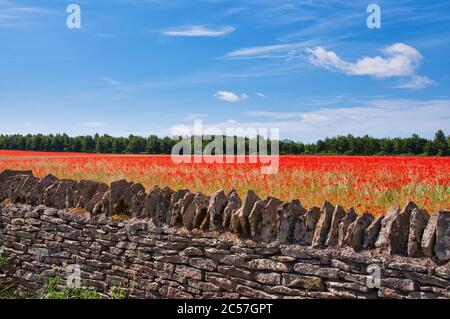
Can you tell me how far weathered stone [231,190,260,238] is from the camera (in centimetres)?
538

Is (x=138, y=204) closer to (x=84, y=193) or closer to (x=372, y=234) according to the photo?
(x=84, y=193)

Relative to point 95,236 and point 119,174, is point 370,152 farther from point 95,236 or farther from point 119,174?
point 95,236

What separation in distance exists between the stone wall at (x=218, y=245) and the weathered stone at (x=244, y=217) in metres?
0.01

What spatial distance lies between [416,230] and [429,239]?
0.47ft

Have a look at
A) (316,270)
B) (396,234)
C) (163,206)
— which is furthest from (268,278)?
(163,206)

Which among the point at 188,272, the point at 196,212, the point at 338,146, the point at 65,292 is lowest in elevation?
the point at 65,292

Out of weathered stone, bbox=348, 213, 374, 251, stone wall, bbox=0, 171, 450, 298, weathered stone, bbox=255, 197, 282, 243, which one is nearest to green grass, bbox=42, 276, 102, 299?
stone wall, bbox=0, 171, 450, 298

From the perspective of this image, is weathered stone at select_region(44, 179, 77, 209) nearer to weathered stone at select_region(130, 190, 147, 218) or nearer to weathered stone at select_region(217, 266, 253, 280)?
weathered stone at select_region(130, 190, 147, 218)

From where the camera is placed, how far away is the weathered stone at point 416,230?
14.5 feet

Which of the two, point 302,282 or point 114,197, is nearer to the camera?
point 302,282

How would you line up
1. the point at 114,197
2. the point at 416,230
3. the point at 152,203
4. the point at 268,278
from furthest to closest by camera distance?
the point at 114,197, the point at 152,203, the point at 268,278, the point at 416,230

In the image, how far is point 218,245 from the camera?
18.2 feet

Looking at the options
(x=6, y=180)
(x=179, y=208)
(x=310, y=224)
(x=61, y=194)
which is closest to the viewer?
(x=310, y=224)
